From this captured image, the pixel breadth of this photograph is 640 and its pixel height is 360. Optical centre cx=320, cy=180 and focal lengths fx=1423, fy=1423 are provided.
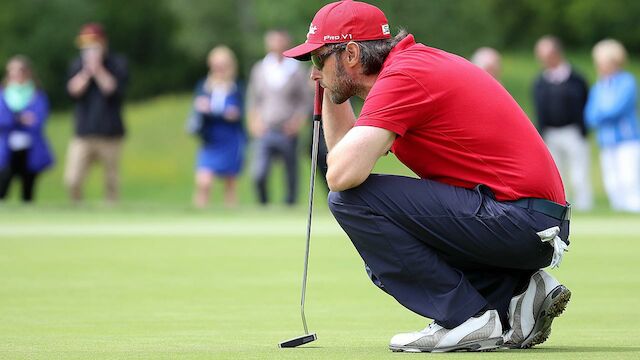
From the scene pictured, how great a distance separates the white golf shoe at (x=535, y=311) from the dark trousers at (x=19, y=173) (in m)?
14.6

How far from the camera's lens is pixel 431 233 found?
18.8 feet

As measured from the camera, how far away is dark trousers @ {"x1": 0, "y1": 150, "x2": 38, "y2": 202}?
19.6 metres

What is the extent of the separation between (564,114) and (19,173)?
7.55 meters

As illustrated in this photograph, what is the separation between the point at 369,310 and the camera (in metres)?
7.71

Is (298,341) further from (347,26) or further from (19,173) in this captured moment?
(19,173)

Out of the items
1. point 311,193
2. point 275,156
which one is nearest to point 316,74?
point 311,193

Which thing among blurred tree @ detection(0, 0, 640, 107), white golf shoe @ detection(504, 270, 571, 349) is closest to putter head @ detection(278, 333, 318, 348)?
white golf shoe @ detection(504, 270, 571, 349)

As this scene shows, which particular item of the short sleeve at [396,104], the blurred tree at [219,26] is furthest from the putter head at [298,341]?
the blurred tree at [219,26]

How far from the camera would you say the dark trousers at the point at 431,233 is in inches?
225

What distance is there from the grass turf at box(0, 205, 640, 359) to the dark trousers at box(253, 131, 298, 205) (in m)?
3.51

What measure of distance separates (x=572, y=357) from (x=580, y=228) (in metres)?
8.97

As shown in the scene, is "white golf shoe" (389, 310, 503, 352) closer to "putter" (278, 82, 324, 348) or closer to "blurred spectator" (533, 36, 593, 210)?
A: "putter" (278, 82, 324, 348)

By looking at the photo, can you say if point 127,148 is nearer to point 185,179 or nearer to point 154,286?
point 185,179

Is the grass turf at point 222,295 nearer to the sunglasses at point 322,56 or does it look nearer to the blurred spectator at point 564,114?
the sunglasses at point 322,56
